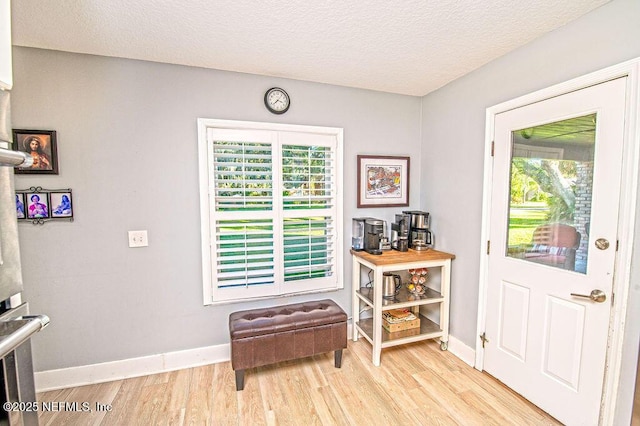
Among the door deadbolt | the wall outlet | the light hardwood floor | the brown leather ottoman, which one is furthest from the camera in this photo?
the wall outlet

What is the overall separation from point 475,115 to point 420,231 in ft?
3.61

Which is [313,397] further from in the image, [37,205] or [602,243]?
[37,205]

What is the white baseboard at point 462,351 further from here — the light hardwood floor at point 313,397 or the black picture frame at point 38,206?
the black picture frame at point 38,206

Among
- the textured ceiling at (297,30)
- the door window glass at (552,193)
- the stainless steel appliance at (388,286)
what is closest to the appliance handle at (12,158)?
the textured ceiling at (297,30)

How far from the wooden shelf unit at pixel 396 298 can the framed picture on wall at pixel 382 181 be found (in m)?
0.53

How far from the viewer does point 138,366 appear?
2.14m

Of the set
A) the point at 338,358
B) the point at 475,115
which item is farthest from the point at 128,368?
the point at 475,115

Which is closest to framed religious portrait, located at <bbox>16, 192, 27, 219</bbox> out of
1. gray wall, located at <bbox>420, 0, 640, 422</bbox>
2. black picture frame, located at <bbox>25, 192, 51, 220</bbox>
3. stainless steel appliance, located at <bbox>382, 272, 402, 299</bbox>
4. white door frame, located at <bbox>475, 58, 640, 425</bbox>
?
black picture frame, located at <bbox>25, 192, 51, 220</bbox>

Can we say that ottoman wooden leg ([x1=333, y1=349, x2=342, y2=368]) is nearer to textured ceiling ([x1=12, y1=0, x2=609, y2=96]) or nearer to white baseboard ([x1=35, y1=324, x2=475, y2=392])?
white baseboard ([x1=35, y1=324, x2=475, y2=392])

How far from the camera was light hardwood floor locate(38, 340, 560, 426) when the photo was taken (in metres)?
1.74

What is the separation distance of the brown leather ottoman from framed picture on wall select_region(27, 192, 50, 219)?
1.52m

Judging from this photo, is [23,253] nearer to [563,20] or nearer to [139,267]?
[139,267]

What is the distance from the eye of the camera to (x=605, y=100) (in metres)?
1.46

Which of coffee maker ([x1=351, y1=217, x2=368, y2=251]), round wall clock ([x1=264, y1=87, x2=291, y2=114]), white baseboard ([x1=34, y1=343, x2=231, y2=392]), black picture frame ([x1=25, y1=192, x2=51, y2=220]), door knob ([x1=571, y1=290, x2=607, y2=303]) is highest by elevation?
round wall clock ([x1=264, y1=87, x2=291, y2=114])
